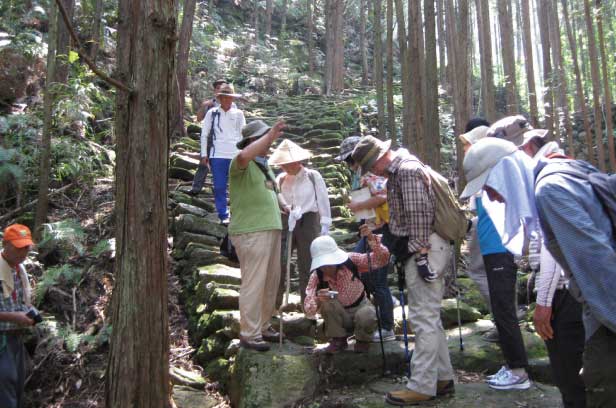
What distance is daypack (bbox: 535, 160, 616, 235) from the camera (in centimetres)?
237

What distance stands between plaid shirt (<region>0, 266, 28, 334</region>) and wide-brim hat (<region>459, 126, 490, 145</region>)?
13.3 feet

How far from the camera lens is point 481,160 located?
10.6ft

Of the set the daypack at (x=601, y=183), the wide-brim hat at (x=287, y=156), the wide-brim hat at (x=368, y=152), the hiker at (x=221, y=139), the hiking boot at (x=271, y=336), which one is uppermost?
the hiker at (x=221, y=139)

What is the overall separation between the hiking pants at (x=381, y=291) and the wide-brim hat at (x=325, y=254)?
33cm

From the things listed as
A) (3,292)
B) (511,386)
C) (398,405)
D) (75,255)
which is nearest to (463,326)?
(511,386)

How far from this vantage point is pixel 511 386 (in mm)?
4258

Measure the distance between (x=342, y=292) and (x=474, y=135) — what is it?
184 centimetres

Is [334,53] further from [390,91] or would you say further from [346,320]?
[346,320]

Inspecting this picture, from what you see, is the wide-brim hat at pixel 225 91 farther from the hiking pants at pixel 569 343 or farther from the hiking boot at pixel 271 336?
the hiking pants at pixel 569 343

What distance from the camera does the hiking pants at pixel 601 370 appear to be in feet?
7.47

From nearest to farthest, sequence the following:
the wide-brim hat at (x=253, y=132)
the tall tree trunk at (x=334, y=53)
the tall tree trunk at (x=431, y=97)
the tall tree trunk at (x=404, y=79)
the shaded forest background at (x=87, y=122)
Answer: the wide-brim hat at (x=253, y=132) → the shaded forest background at (x=87, y=122) → the tall tree trunk at (x=431, y=97) → the tall tree trunk at (x=404, y=79) → the tall tree trunk at (x=334, y=53)

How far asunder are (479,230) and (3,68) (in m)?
8.63

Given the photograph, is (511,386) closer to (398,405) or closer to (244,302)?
(398,405)

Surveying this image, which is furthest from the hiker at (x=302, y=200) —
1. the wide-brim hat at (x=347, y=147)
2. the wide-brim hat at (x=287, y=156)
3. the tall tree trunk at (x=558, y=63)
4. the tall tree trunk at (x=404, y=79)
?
the tall tree trunk at (x=558, y=63)
